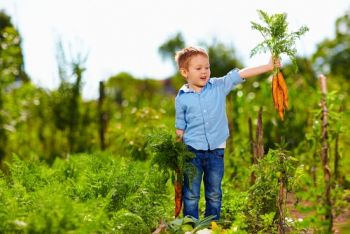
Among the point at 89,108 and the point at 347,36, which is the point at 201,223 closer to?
the point at 89,108

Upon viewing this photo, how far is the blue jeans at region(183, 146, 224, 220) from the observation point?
4391mm

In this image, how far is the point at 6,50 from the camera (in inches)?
339

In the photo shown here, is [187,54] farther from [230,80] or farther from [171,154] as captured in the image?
[171,154]

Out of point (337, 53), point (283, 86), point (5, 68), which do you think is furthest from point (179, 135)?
point (337, 53)

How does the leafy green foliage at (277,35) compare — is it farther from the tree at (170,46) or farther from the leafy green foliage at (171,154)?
the tree at (170,46)

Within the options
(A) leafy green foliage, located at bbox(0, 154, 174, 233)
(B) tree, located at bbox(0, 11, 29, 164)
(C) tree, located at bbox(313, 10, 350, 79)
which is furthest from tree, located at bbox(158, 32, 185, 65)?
(A) leafy green foliage, located at bbox(0, 154, 174, 233)

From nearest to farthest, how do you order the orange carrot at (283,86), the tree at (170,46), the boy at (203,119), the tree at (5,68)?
the orange carrot at (283,86), the boy at (203,119), the tree at (5,68), the tree at (170,46)

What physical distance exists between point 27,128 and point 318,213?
26.4 feet

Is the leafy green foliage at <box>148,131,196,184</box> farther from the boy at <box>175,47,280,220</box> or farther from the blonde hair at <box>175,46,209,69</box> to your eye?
the blonde hair at <box>175,46,209,69</box>

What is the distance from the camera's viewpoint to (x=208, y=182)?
4457 mm

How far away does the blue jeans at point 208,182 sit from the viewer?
4.39 metres

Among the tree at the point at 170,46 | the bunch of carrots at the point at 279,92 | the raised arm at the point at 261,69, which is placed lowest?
the bunch of carrots at the point at 279,92

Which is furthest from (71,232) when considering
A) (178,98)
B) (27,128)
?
(27,128)

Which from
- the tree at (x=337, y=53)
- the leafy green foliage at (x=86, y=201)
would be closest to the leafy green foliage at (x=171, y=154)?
the leafy green foliage at (x=86, y=201)
